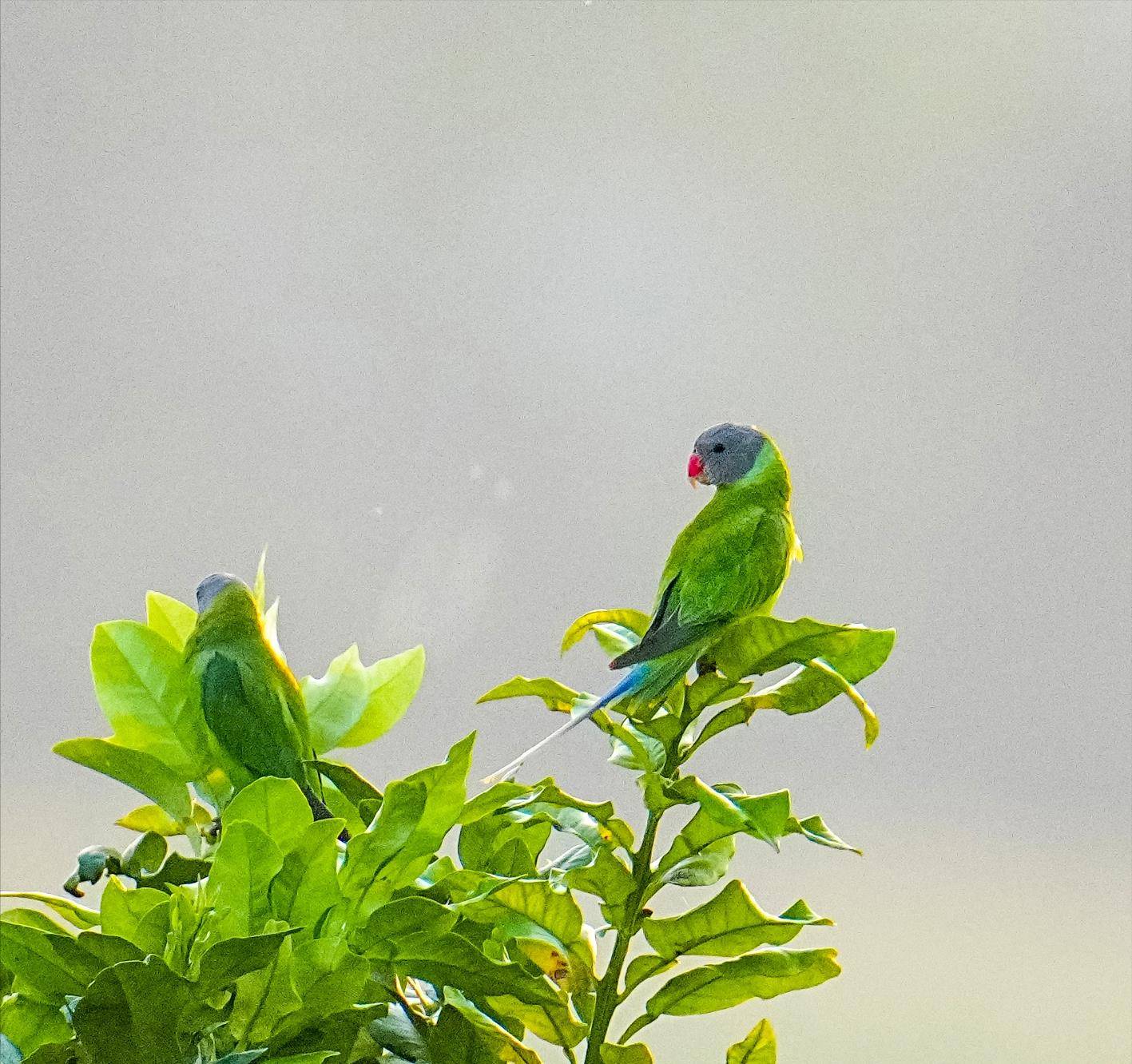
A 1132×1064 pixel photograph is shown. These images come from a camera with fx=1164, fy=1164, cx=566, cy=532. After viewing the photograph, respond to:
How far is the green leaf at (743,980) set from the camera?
45 centimetres

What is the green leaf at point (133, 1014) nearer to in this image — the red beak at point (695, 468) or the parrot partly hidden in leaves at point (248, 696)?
the parrot partly hidden in leaves at point (248, 696)

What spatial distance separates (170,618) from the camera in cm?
57

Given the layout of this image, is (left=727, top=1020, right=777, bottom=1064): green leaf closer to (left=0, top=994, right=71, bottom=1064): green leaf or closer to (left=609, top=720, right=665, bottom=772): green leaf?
(left=609, top=720, right=665, bottom=772): green leaf

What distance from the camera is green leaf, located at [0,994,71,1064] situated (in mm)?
411

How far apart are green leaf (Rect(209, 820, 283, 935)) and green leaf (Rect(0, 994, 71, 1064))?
3.3 inches

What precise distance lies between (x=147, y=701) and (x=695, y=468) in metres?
0.28

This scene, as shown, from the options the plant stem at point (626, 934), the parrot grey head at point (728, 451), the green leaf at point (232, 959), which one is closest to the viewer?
the green leaf at point (232, 959)

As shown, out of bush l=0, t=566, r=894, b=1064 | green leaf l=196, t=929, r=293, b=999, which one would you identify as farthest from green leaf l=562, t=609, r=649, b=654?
green leaf l=196, t=929, r=293, b=999

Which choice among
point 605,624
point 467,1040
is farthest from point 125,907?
point 605,624

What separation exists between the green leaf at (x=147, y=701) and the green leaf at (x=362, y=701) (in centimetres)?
6

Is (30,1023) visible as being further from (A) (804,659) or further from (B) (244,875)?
(A) (804,659)

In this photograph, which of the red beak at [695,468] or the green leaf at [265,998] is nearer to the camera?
the green leaf at [265,998]

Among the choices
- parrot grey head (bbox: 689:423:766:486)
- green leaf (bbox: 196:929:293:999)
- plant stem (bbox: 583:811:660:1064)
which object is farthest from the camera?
parrot grey head (bbox: 689:423:766:486)

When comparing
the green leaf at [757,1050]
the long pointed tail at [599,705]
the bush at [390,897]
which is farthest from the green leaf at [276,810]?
the green leaf at [757,1050]
